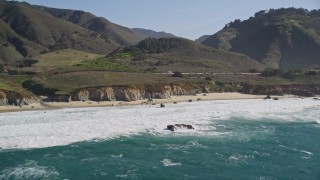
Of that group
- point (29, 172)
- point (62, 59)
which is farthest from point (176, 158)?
point (62, 59)

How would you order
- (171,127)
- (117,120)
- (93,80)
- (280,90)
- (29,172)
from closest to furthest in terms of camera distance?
1. (29,172)
2. (171,127)
3. (117,120)
4. (93,80)
5. (280,90)

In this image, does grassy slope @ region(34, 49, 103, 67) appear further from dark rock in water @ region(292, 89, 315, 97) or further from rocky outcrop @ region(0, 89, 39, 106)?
dark rock in water @ region(292, 89, 315, 97)

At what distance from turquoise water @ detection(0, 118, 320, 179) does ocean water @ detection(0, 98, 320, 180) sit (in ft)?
0.26

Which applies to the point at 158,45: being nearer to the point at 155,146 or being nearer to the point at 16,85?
the point at 16,85

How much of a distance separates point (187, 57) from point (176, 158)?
123506mm

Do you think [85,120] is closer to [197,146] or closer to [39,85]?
[197,146]

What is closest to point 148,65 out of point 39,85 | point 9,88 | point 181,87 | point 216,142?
point 181,87

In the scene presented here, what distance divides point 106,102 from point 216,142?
39810 mm

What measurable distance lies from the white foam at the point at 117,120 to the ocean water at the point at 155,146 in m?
0.11

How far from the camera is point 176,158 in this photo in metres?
38.4

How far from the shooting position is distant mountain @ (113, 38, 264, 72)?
143087 mm

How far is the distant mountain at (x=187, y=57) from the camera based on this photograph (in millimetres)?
143087

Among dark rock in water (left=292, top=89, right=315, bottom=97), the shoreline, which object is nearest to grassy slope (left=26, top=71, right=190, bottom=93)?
the shoreline

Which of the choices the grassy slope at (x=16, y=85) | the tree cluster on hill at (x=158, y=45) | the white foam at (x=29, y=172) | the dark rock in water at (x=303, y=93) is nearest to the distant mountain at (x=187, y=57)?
the tree cluster on hill at (x=158, y=45)
